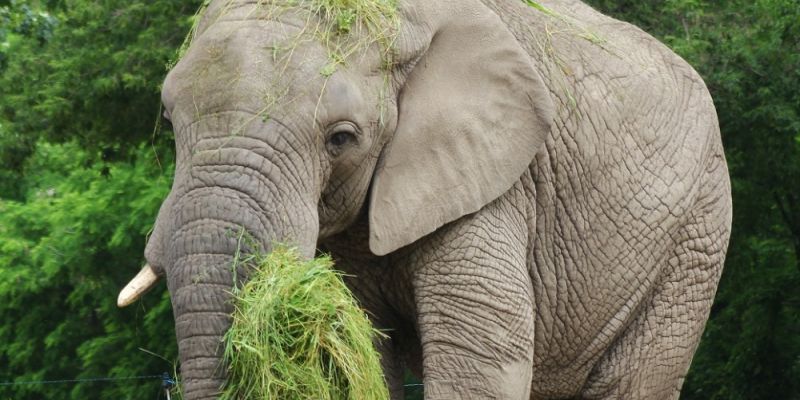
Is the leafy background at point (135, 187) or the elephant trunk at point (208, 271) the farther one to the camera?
the leafy background at point (135, 187)

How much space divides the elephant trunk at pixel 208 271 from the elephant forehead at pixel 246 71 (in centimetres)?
38

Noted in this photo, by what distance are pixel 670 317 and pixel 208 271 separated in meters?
2.97

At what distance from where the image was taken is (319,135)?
6.89 m

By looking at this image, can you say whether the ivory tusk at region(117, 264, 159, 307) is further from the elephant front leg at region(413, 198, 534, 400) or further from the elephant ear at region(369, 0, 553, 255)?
the elephant front leg at region(413, 198, 534, 400)

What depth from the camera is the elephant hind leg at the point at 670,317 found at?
859 cm

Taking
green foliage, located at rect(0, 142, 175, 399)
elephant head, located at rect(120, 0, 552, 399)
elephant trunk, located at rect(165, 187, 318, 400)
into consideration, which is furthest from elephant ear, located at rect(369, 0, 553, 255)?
green foliage, located at rect(0, 142, 175, 399)

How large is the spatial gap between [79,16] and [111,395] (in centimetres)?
325

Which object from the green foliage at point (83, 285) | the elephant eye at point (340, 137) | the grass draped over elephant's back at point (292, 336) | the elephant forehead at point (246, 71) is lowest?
the green foliage at point (83, 285)

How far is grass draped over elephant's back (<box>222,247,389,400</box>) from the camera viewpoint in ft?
21.0

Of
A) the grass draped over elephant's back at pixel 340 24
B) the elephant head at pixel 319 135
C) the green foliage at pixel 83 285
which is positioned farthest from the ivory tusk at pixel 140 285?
the green foliage at pixel 83 285

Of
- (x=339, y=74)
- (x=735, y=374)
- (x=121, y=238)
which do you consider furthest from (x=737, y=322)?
(x=339, y=74)

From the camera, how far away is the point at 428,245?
7.51 metres

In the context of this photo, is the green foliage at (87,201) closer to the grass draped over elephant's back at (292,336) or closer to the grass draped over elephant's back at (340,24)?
the grass draped over elephant's back at (340,24)

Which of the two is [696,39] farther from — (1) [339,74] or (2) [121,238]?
(1) [339,74]
